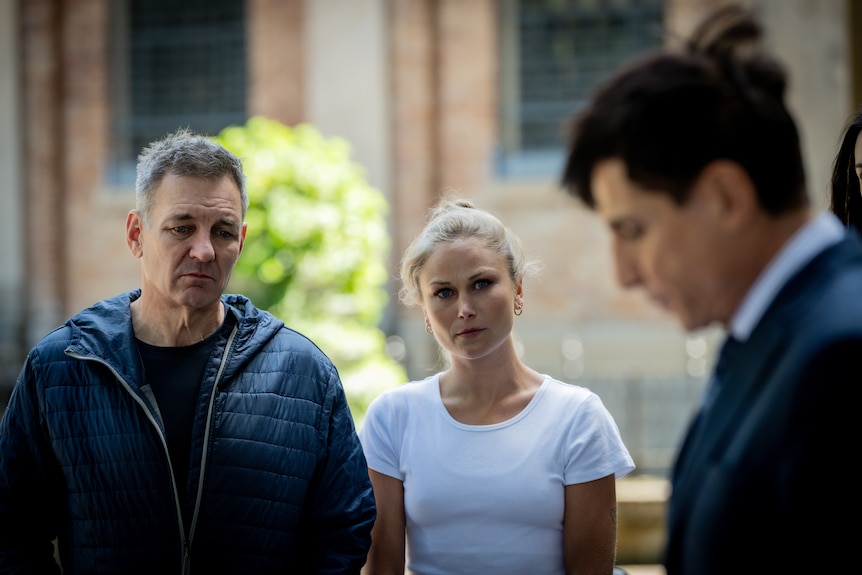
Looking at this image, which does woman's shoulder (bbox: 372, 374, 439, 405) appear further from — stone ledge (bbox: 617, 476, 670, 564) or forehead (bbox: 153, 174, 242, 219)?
stone ledge (bbox: 617, 476, 670, 564)

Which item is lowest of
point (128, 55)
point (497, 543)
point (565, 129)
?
point (497, 543)

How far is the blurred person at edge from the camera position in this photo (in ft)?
8.12

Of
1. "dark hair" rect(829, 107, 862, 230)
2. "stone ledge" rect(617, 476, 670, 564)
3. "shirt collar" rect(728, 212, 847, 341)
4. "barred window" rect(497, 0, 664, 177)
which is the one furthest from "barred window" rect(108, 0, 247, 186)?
"shirt collar" rect(728, 212, 847, 341)

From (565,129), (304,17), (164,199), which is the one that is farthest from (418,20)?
A: (565,129)

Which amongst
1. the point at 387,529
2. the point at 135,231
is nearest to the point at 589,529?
the point at 387,529

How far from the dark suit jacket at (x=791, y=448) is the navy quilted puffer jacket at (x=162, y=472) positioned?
4.21ft

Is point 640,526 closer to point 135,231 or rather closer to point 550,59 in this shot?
point 135,231

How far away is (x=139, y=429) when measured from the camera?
239cm

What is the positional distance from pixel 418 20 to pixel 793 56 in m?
4.52

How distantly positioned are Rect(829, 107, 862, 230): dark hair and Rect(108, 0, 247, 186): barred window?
11.4 metres

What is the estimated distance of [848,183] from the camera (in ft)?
8.48

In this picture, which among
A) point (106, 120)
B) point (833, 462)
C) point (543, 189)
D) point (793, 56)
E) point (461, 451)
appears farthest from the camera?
point (106, 120)

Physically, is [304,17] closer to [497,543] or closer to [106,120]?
[106,120]

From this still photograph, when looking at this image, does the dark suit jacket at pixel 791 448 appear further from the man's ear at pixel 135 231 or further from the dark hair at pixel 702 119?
Result: the man's ear at pixel 135 231
